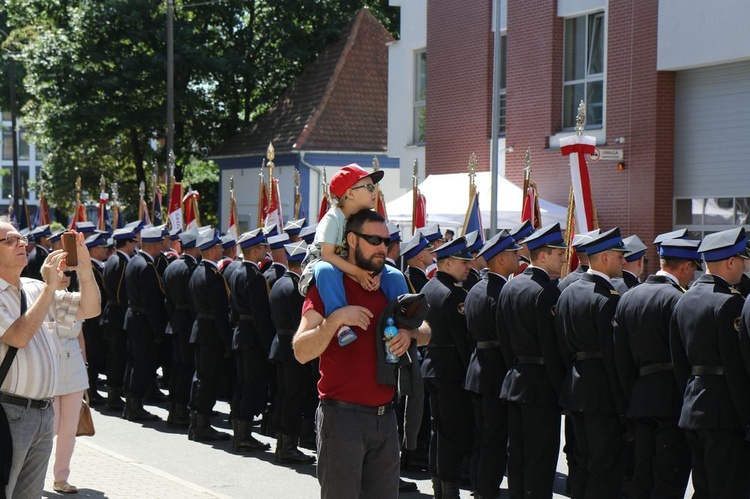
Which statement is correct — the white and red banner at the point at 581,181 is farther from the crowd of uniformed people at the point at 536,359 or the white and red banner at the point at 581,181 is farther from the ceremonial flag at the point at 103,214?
the ceremonial flag at the point at 103,214

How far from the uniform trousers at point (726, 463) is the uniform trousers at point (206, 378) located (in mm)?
5796

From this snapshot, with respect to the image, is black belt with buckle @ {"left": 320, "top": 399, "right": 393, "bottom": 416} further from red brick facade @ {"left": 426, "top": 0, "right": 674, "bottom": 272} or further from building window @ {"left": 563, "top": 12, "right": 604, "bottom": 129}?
building window @ {"left": 563, "top": 12, "right": 604, "bottom": 129}

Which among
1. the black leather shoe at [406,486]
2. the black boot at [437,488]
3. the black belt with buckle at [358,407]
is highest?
the black belt with buckle at [358,407]

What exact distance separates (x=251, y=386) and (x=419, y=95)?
16223 millimetres

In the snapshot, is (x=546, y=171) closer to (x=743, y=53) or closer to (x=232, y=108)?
(x=743, y=53)

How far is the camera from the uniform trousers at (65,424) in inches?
336

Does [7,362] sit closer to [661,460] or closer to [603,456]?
[603,456]

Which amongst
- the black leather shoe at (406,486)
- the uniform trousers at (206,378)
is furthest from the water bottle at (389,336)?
the uniform trousers at (206,378)

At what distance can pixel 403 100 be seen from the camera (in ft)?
86.4

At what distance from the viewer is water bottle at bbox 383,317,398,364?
16.8 ft

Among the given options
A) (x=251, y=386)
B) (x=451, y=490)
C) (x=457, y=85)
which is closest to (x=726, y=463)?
(x=451, y=490)

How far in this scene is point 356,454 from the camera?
521 centimetres

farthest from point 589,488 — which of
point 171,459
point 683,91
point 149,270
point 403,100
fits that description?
point 403,100

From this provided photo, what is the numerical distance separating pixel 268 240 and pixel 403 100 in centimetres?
1584
